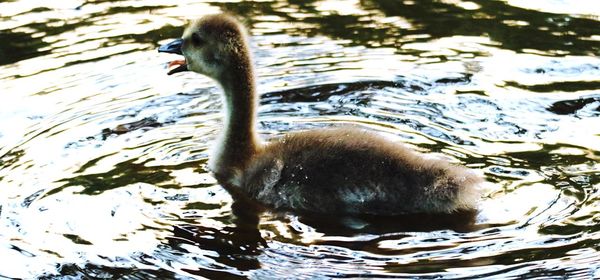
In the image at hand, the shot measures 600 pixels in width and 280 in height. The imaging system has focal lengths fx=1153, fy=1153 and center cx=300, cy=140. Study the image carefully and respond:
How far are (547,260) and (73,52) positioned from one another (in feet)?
14.2

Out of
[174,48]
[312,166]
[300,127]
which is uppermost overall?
[174,48]

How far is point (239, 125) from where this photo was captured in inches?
239

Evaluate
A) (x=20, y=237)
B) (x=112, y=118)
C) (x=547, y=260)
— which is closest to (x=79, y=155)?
(x=112, y=118)

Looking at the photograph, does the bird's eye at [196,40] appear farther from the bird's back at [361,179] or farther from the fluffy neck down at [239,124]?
the bird's back at [361,179]

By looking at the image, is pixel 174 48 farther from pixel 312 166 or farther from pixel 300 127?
pixel 312 166

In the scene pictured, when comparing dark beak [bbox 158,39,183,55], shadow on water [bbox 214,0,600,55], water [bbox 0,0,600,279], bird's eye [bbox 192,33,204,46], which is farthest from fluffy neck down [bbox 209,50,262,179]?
shadow on water [bbox 214,0,600,55]

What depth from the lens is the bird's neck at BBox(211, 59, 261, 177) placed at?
6.04 m

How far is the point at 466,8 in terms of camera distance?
8727 millimetres

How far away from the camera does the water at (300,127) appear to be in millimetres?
5051

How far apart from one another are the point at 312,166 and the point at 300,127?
1.14 m

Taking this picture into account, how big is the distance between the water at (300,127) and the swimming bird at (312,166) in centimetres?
9

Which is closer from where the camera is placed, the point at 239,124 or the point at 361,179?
the point at 361,179

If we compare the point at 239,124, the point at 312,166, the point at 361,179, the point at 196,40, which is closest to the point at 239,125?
the point at 239,124

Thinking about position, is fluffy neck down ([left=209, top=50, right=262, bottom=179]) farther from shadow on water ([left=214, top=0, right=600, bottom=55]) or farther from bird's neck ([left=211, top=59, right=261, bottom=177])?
shadow on water ([left=214, top=0, right=600, bottom=55])
